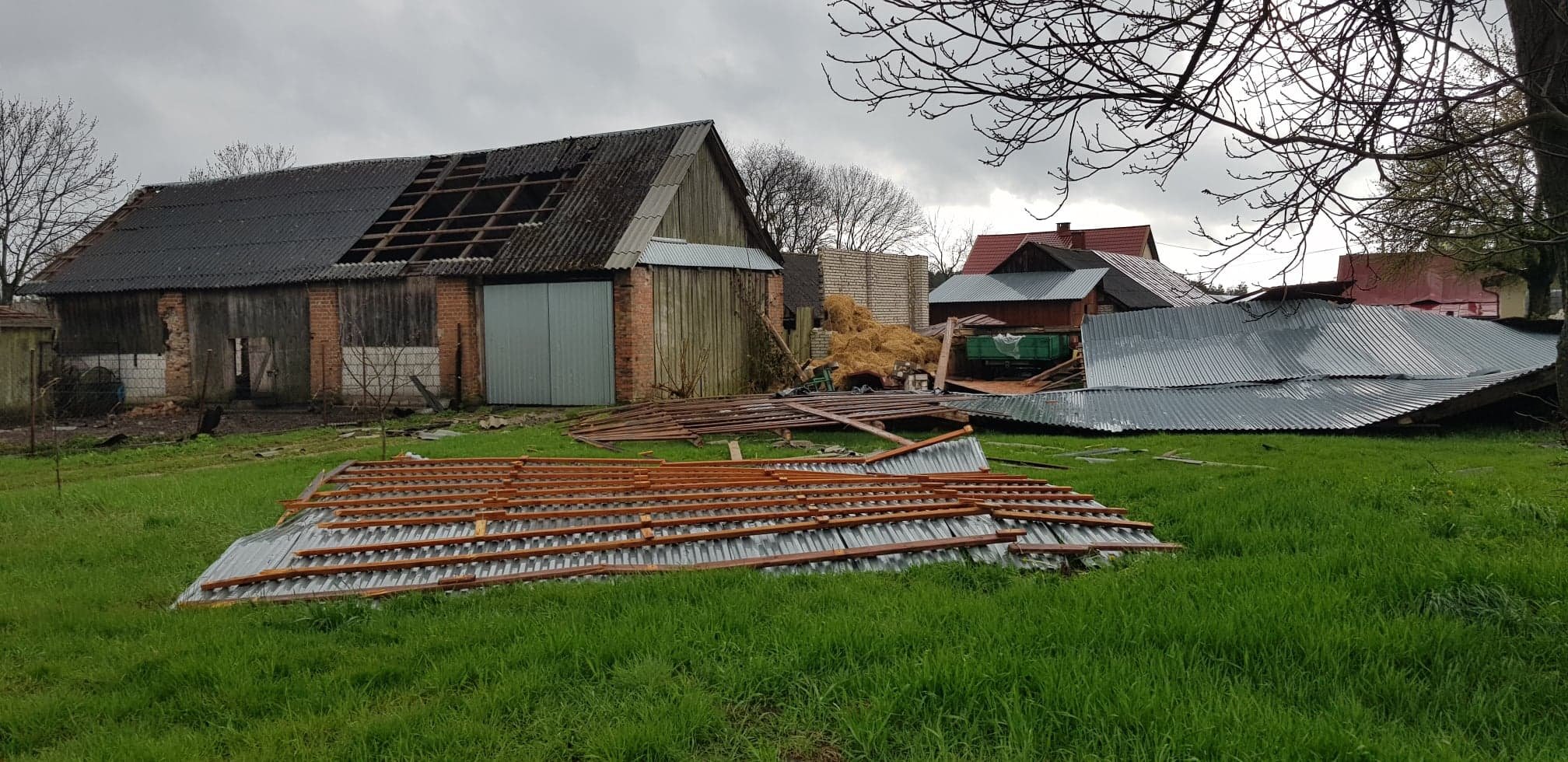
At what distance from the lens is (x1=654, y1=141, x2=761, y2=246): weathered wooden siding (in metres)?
20.2

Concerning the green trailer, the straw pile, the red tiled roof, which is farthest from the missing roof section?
the red tiled roof

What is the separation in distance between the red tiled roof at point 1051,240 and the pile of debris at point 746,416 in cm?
3682

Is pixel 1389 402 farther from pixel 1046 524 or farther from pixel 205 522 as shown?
pixel 205 522

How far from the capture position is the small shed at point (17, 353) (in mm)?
18766

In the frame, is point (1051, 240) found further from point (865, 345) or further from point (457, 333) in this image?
point (457, 333)

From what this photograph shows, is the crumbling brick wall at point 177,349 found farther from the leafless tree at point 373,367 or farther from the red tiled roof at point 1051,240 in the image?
the red tiled roof at point 1051,240

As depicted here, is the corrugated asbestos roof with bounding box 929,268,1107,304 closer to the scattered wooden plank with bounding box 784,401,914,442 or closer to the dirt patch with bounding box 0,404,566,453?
the dirt patch with bounding box 0,404,566,453

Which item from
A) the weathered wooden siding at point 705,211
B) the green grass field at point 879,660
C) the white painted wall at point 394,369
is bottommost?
the green grass field at point 879,660

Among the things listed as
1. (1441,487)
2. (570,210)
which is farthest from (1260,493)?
(570,210)

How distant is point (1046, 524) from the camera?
Answer: 6.33 metres

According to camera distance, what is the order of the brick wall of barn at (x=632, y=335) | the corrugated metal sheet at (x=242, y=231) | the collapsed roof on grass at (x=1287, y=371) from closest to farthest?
the collapsed roof on grass at (x=1287, y=371) < the brick wall of barn at (x=632, y=335) < the corrugated metal sheet at (x=242, y=231)

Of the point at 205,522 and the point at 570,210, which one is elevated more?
the point at 570,210

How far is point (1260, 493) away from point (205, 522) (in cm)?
880

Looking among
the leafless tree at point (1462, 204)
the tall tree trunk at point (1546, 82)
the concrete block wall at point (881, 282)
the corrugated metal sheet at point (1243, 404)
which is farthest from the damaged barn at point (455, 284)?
the tall tree trunk at point (1546, 82)
